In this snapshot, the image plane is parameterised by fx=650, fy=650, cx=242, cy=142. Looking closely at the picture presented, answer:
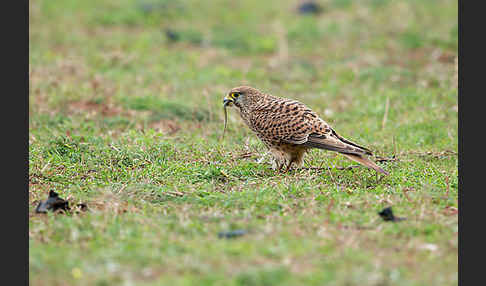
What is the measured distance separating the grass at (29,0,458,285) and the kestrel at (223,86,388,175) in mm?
273

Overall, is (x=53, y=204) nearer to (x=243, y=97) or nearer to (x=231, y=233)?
(x=231, y=233)

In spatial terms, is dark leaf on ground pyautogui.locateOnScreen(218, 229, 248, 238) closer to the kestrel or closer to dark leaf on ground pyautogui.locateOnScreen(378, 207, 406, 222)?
dark leaf on ground pyautogui.locateOnScreen(378, 207, 406, 222)

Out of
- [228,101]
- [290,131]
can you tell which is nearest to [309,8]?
[228,101]

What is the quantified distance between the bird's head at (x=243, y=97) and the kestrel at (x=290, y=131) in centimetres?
1

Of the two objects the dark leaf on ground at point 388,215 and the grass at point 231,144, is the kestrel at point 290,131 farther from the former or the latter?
the dark leaf on ground at point 388,215

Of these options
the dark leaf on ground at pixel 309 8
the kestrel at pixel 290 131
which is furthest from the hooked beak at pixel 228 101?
the dark leaf on ground at pixel 309 8

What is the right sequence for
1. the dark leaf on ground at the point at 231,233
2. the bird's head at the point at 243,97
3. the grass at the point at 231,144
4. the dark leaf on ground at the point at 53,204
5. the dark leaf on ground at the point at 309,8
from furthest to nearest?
the dark leaf on ground at the point at 309,8
the bird's head at the point at 243,97
the dark leaf on ground at the point at 53,204
the dark leaf on ground at the point at 231,233
the grass at the point at 231,144

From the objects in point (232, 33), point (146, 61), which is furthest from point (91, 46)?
point (232, 33)

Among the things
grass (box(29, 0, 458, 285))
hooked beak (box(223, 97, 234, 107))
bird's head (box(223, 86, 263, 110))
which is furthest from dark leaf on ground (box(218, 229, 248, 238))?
hooked beak (box(223, 97, 234, 107))

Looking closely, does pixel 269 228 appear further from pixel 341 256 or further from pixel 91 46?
pixel 91 46

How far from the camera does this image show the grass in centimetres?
502

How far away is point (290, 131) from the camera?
765 centimetres

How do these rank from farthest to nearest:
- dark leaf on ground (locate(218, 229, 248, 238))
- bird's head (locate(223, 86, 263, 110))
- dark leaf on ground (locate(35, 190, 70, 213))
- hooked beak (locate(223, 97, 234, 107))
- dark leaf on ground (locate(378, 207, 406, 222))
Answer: hooked beak (locate(223, 97, 234, 107)), bird's head (locate(223, 86, 263, 110)), dark leaf on ground (locate(35, 190, 70, 213)), dark leaf on ground (locate(378, 207, 406, 222)), dark leaf on ground (locate(218, 229, 248, 238))

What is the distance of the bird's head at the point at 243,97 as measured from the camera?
8.33 m
